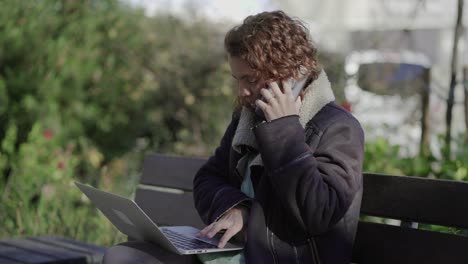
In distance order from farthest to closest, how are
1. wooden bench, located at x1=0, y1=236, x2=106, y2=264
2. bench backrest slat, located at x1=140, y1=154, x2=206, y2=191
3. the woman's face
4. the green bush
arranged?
the green bush
bench backrest slat, located at x1=140, y1=154, x2=206, y2=191
wooden bench, located at x1=0, y1=236, x2=106, y2=264
the woman's face

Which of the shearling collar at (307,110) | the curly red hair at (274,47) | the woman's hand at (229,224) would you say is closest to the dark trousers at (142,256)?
the woman's hand at (229,224)

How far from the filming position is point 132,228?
267 cm

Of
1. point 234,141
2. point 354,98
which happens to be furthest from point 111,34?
point 234,141

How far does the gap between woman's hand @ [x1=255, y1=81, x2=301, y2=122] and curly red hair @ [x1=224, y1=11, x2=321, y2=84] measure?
101 millimetres

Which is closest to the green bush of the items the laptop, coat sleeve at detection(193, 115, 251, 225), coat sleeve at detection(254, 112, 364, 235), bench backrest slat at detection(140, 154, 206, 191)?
bench backrest slat at detection(140, 154, 206, 191)

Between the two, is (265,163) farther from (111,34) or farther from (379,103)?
(379,103)

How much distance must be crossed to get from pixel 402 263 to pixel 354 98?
4802mm

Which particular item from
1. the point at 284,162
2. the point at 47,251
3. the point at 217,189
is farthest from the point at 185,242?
the point at 47,251

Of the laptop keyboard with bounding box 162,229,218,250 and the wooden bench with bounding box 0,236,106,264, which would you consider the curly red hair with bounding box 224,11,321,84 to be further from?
the wooden bench with bounding box 0,236,106,264

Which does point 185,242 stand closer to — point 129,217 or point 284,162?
point 129,217

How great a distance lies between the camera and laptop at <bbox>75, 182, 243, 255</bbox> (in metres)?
2.42

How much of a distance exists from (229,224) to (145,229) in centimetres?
26

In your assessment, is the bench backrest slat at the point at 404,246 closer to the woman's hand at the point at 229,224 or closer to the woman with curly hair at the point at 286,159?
the woman with curly hair at the point at 286,159

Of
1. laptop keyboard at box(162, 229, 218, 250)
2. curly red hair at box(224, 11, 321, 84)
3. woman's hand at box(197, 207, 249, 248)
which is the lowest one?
laptop keyboard at box(162, 229, 218, 250)
